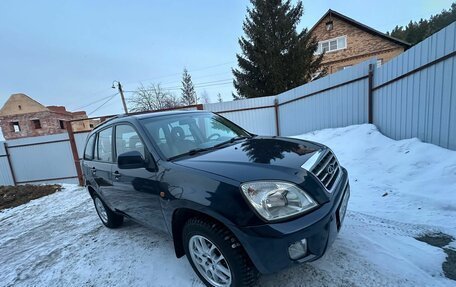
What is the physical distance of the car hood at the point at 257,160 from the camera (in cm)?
186

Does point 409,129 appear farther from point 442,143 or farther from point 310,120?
→ point 310,120

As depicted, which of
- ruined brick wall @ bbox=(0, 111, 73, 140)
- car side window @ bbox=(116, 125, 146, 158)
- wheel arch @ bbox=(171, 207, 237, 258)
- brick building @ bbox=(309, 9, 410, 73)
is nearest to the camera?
wheel arch @ bbox=(171, 207, 237, 258)

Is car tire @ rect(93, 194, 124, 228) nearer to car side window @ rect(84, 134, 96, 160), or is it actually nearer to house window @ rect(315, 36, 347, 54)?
car side window @ rect(84, 134, 96, 160)

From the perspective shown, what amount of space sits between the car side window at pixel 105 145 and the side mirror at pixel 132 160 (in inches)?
40.1

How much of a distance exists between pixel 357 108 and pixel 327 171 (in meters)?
5.65

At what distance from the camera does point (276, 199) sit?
176 centimetres

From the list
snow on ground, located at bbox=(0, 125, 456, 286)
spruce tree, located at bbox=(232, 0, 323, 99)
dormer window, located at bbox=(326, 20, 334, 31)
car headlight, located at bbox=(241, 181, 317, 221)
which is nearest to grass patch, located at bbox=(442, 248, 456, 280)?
snow on ground, located at bbox=(0, 125, 456, 286)

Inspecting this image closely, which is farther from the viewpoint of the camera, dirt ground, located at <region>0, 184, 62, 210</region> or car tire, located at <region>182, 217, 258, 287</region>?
dirt ground, located at <region>0, 184, 62, 210</region>

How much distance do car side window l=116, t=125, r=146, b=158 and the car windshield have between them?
183mm

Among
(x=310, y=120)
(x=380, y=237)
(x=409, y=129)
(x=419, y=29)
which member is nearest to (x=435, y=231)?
(x=380, y=237)

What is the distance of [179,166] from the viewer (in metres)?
2.16

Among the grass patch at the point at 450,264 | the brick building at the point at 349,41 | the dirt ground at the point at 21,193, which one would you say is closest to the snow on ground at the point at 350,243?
the grass patch at the point at 450,264

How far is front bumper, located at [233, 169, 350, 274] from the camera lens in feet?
5.46

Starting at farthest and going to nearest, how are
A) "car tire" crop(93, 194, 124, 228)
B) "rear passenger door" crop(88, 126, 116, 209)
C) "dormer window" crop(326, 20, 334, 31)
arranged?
1. "dormer window" crop(326, 20, 334, 31)
2. "car tire" crop(93, 194, 124, 228)
3. "rear passenger door" crop(88, 126, 116, 209)
